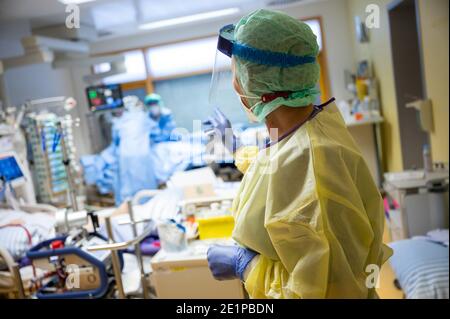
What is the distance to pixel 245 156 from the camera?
983 mm

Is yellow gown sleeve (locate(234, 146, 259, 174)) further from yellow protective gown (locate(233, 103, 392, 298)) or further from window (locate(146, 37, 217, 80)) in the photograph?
window (locate(146, 37, 217, 80))

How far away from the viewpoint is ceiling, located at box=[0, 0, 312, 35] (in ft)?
3.72

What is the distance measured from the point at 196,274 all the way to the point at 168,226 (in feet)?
0.90

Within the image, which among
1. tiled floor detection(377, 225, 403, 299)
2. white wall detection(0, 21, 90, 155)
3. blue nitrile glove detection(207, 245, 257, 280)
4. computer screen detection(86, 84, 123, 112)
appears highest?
white wall detection(0, 21, 90, 155)

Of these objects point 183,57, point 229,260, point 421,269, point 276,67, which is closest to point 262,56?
point 276,67

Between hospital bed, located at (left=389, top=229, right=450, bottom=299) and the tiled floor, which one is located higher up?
the tiled floor

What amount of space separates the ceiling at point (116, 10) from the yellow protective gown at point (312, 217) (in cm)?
46

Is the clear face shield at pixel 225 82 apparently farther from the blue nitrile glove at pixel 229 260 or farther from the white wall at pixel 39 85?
the white wall at pixel 39 85

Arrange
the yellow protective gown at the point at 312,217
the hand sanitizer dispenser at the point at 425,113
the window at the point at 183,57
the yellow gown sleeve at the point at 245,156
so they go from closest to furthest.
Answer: the yellow protective gown at the point at 312,217 < the yellow gown sleeve at the point at 245,156 < the window at the point at 183,57 < the hand sanitizer dispenser at the point at 425,113

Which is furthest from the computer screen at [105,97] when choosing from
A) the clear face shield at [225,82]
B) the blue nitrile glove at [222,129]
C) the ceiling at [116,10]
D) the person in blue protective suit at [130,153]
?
the clear face shield at [225,82]

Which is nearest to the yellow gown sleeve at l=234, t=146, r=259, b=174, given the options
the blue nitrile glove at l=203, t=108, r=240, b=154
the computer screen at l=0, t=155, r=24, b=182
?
the blue nitrile glove at l=203, t=108, r=240, b=154

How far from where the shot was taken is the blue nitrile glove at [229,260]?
86cm

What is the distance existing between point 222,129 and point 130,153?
2706mm

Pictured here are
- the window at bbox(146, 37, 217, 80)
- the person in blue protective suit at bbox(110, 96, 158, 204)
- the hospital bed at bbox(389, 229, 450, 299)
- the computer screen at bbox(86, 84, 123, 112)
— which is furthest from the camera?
the person in blue protective suit at bbox(110, 96, 158, 204)
